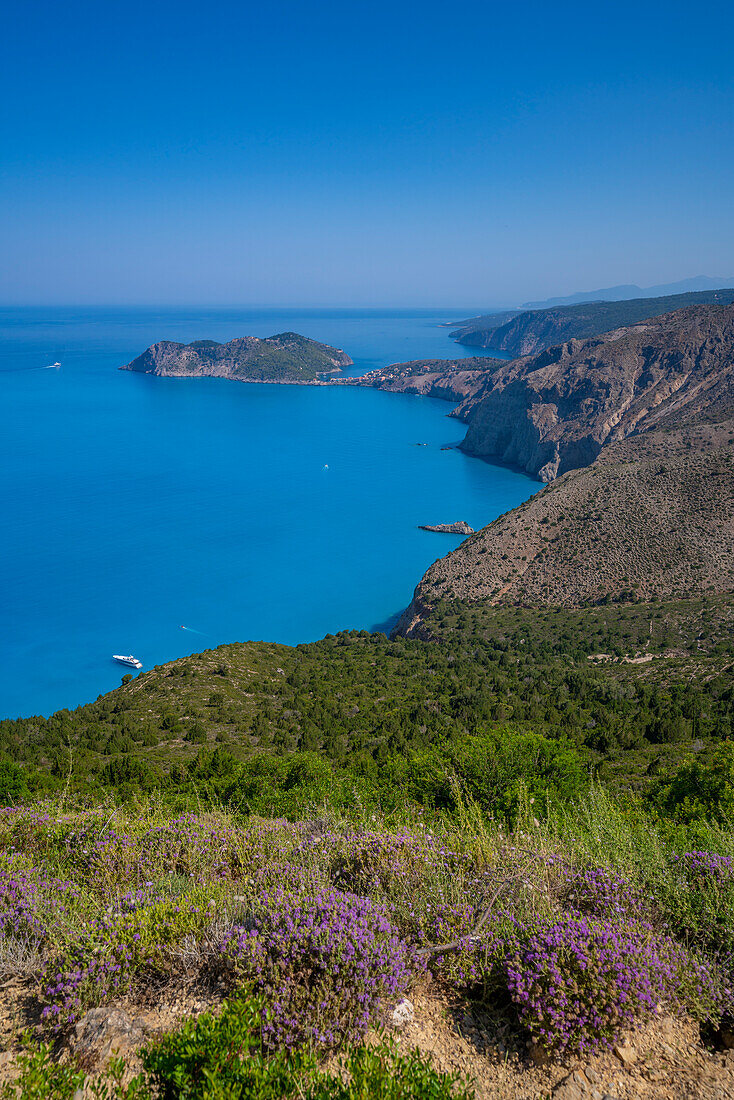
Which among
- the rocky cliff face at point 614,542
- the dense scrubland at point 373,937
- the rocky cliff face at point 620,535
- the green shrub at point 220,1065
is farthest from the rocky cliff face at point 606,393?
the green shrub at point 220,1065

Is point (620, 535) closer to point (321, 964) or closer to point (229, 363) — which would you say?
point (321, 964)

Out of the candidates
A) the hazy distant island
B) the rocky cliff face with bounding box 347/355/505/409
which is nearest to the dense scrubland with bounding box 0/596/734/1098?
the rocky cliff face with bounding box 347/355/505/409

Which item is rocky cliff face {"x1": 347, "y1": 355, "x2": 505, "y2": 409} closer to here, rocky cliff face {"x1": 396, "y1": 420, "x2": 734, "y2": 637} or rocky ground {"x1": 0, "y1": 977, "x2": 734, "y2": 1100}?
rocky cliff face {"x1": 396, "y1": 420, "x2": 734, "y2": 637}

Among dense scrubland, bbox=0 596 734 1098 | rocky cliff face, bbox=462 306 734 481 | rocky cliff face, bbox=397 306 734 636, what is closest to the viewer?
dense scrubland, bbox=0 596 734 1098

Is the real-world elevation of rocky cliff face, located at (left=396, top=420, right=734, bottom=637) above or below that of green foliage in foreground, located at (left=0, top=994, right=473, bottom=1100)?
below

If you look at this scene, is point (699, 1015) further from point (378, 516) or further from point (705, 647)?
point (378, 516)

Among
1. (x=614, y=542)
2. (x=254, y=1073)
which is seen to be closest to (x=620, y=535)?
(x=614, y=542)

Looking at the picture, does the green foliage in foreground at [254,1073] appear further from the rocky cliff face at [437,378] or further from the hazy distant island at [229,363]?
the hazy distant island at [229,363]
